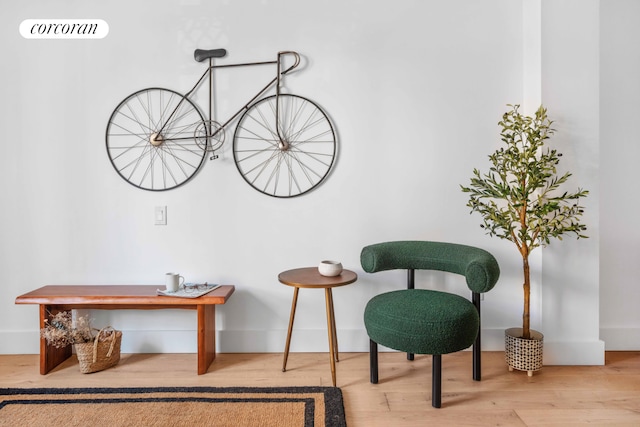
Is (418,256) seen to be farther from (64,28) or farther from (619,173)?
(64,28)

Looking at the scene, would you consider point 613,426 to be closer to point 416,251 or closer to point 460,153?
point 416,251

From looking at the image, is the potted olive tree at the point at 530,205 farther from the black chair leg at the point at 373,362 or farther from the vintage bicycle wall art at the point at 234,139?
the vintage bicycle wall art at the point at 234,139

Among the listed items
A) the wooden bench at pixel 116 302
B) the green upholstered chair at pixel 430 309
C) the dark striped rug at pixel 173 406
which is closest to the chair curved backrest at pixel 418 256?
the green upholstered chair at pixel 430 309

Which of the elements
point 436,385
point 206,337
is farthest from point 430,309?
point 206,337

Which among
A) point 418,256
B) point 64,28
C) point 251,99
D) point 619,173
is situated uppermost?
point 64,28

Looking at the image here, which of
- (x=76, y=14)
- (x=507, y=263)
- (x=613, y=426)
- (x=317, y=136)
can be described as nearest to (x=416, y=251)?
(x=507, y=263)

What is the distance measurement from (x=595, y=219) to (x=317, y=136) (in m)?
1.77

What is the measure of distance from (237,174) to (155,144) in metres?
0.55

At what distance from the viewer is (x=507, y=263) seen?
269 cm

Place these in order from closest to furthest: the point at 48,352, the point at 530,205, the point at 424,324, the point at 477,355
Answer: the point at 424,324 → the point at 477,355 → the point at 48,352 → the point at 530,205

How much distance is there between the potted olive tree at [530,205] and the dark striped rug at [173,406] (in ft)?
3.69

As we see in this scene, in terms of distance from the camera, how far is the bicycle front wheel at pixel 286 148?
8.73ft

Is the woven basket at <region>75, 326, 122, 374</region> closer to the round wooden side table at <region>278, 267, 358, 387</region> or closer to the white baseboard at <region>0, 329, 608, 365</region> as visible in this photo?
the white baseboard at <region>0, 329, 608, 365</region>

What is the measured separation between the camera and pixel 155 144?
2.63 metres
